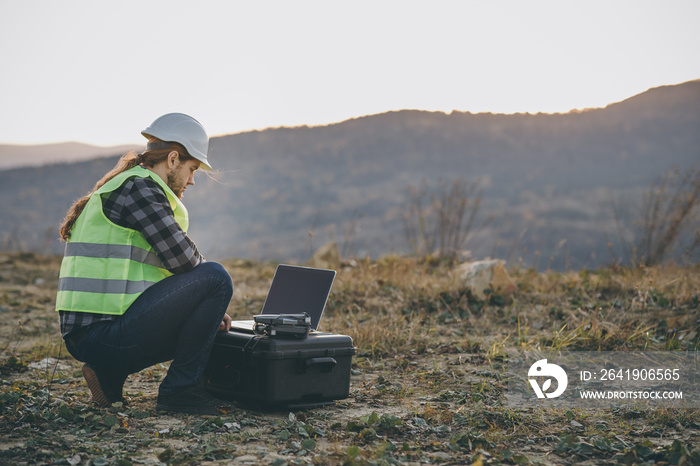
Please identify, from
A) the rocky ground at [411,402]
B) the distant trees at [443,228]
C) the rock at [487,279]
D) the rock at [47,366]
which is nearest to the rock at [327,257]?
the distant trees at [443,228]

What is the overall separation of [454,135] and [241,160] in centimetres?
2096

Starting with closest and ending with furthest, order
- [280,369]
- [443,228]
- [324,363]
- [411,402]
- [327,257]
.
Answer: [280,369] < [324,363] < [411,402] < [443,228] < [327,257]

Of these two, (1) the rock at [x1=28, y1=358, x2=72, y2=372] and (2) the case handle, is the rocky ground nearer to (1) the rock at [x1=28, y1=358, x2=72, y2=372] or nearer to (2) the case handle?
(1) the rock at [x1=28, y1=358, x2=72, y2=372]

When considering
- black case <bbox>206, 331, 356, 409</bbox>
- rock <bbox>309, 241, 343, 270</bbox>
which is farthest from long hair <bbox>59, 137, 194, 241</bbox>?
rock <bbox>309, 241, 343, 270</bbox>

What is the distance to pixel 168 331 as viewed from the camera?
368cm

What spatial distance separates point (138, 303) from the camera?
362cm

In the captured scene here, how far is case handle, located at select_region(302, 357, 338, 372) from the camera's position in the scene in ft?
12.7

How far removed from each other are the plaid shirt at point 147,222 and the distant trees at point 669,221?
783 cm

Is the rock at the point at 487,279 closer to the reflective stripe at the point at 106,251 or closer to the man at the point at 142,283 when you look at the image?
the man at the point at 142,283

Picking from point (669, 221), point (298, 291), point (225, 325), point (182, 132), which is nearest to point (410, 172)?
point (669, 221)

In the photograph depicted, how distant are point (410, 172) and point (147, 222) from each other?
55.1m

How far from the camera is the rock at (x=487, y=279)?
7527 millimetres

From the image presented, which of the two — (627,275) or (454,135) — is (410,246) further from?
(454,135)

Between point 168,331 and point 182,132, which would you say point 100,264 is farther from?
point 182,132
